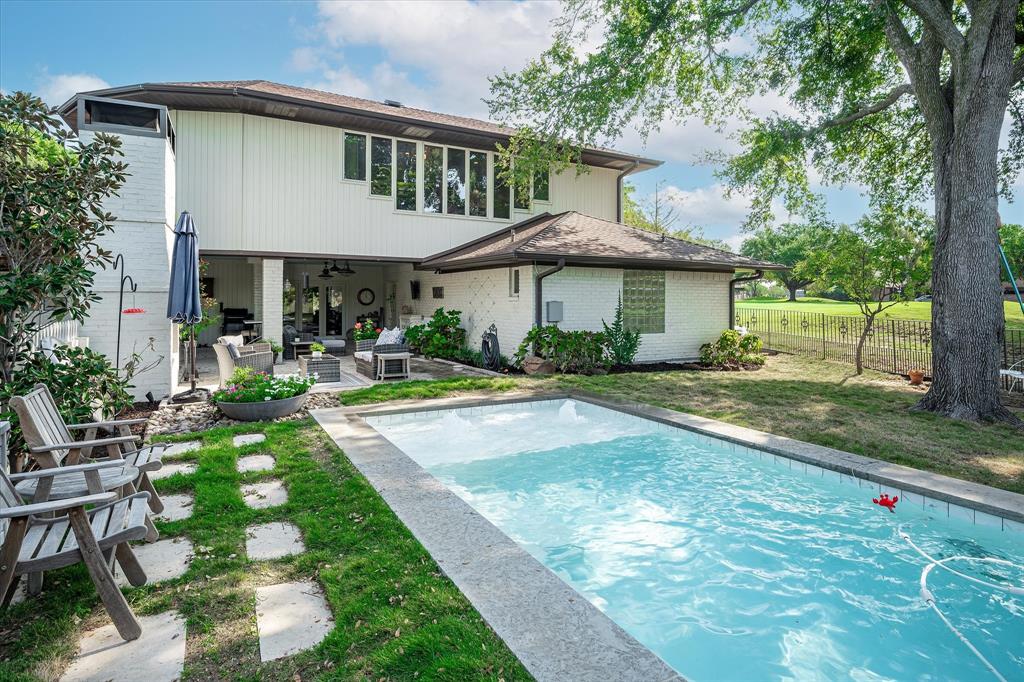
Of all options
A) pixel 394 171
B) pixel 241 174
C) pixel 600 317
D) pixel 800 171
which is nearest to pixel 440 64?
pixel 394 171

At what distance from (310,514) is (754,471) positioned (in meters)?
4.11

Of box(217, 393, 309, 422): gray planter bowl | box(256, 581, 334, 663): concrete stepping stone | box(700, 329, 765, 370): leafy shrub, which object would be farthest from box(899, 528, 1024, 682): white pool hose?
box(700, 329, 765, 370): leafy shrub

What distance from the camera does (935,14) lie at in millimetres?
7727

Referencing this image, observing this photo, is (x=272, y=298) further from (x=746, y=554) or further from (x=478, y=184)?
(x=746, y=554)

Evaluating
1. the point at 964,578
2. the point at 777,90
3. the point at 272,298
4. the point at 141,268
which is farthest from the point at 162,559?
the point at 777,90

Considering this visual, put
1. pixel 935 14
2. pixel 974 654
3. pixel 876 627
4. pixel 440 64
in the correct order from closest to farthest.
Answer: pixel 974 654, pixel 876 627, pixel 935 14, pixel 440 64

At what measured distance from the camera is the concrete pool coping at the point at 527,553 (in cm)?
218

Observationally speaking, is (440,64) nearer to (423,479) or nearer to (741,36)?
(741,36)

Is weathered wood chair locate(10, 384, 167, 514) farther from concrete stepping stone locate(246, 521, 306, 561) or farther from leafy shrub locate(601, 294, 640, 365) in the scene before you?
leafy shrub locate(601, 294, 640, 365)

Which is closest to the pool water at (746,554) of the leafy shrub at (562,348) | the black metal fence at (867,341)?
the leafy shrub at (562,348)

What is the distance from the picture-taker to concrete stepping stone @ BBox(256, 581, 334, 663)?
2330mm

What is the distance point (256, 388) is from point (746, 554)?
5.72 m

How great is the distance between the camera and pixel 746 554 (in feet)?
12.9

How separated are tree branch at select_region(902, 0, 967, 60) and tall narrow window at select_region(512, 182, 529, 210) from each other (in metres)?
9.59
